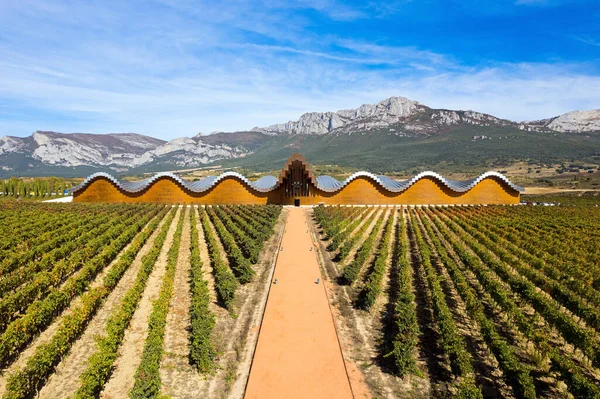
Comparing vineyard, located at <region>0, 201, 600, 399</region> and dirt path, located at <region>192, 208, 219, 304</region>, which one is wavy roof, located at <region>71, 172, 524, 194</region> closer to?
dirt path, located at <region>192, 208, 219, 304</region>

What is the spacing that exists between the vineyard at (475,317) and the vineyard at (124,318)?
16.3 feet

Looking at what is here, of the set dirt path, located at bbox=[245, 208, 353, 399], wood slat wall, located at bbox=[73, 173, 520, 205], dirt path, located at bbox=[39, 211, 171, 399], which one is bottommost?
→ dirt path, located at bbox=[39, 211, 171, 399]

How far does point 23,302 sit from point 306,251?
56.3 feet

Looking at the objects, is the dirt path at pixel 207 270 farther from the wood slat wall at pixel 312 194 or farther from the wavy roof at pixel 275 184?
the wavy roof at pixel 275 184

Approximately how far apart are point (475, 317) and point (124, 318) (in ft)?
48.6

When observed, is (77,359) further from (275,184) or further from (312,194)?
(275,184)

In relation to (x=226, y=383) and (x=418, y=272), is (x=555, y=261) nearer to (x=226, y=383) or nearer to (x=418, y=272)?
(x=418, y=272)

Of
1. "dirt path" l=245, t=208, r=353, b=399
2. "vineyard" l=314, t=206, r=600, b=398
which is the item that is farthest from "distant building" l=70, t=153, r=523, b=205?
"dirt path" l=245, t=208, r=353, b=399

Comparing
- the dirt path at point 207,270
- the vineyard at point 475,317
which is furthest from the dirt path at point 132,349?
the vineyard at point 475,317

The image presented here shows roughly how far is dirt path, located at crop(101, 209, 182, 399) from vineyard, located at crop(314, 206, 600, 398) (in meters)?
7.85

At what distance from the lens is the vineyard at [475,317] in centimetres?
1125

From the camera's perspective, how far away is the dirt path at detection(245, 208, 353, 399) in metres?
10.9

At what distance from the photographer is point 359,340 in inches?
547

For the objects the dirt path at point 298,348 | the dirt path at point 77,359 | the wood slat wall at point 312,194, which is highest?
the wood slat wall at point 312,194
